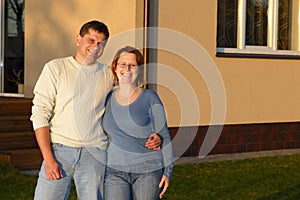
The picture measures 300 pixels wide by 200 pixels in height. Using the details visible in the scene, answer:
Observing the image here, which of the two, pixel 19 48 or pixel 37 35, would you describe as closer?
pixel 37 35

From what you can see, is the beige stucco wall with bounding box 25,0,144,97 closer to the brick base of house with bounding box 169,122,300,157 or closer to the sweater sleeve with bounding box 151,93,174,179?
the brick base of house with bounding box 169,122,300,157

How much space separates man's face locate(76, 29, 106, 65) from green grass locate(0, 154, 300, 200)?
3558mm

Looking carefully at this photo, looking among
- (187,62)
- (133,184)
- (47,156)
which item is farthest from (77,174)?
(187,62)

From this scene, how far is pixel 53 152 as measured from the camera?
441cm

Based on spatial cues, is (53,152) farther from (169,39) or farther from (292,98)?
(292,98)

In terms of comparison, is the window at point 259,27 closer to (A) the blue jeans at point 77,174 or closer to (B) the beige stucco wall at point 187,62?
(B) the beige stucco wall at point 187,62

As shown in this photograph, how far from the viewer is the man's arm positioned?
429 centimetres

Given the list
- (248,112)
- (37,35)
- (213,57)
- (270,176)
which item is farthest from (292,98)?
(37,35)

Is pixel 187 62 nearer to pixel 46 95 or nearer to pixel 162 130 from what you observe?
pixel 162 130

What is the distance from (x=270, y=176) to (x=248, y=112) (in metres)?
2.90

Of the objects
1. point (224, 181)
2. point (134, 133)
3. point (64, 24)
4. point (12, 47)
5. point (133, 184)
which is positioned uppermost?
point (64, 24)

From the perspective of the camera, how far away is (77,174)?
4.45 meters

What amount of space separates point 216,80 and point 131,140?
7.68m

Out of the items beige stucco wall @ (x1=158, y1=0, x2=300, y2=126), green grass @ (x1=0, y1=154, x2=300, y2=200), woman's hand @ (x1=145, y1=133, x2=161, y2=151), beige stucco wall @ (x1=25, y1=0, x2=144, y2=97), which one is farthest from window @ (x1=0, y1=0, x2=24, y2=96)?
woman's hand @ (x1=145, y1=133, x2=161, y2=151)
